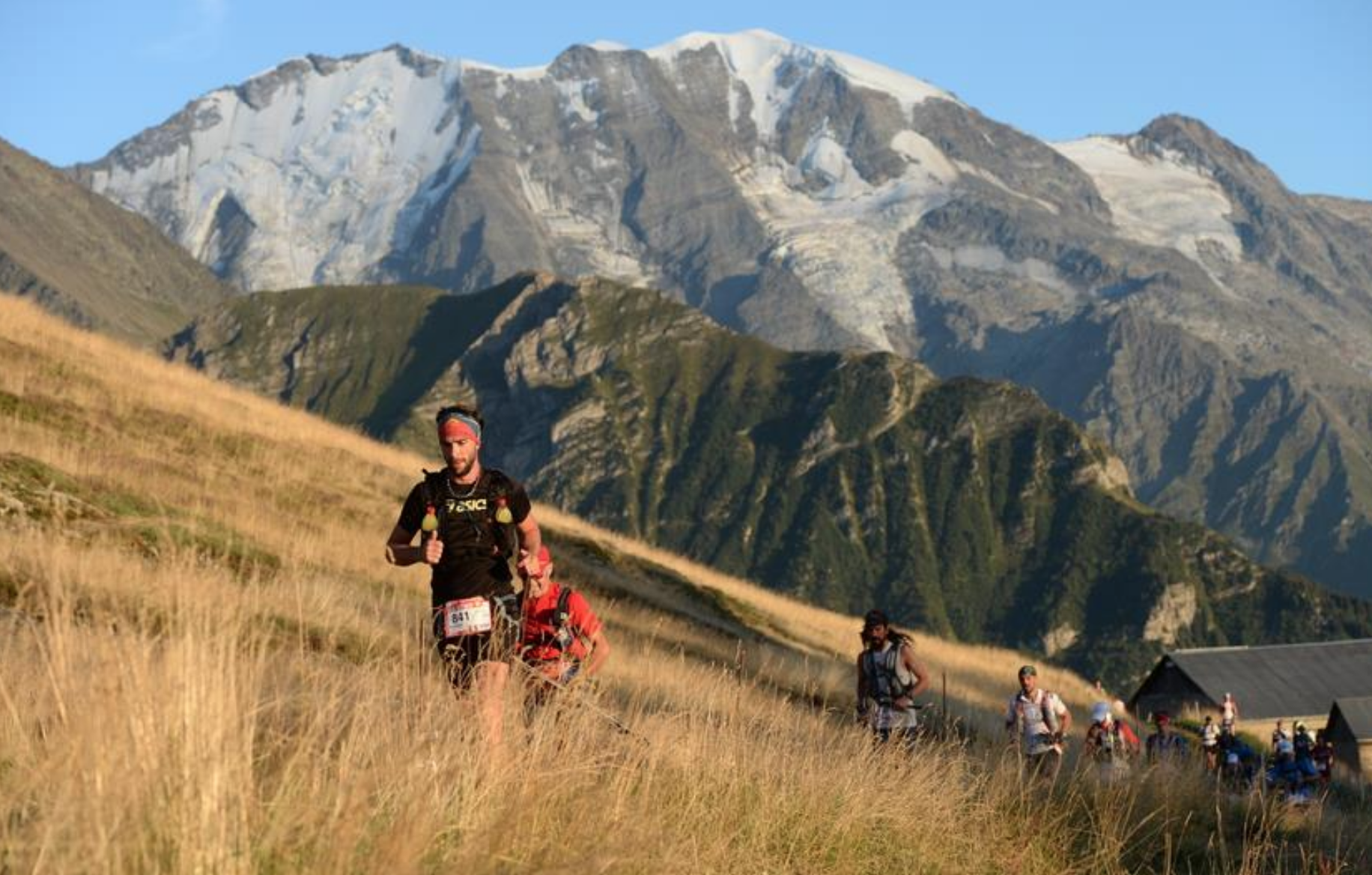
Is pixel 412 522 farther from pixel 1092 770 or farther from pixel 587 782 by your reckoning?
pixel 1092 770

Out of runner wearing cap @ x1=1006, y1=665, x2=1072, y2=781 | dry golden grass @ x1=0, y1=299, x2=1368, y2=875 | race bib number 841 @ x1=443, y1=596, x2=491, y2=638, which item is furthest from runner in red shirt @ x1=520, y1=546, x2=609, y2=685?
runner wearing cap @ x1=1006, y1=665, x2=1072, y2=781

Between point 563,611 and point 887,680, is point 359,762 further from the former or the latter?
point 887,680

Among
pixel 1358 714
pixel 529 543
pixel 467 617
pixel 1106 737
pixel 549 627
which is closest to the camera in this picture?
pixel 467 617

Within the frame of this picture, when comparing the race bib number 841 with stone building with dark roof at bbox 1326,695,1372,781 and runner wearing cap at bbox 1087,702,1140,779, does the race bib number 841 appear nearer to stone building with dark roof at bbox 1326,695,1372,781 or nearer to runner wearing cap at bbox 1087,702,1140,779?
runner wearing cap at bbox 1087,702,1140,779

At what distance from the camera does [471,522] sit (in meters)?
8.57

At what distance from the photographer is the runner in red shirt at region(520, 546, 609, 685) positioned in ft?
29.4

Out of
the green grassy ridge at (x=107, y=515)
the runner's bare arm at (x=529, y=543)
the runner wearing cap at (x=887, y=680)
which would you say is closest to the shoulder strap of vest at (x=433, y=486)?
the runner's bare arm at (x=529, y=543)

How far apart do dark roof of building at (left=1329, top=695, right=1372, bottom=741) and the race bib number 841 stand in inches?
2679

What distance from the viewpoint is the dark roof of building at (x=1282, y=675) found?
82.7m

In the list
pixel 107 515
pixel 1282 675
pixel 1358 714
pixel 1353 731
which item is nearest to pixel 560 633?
pixel 107 515

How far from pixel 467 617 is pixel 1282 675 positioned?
281 ft

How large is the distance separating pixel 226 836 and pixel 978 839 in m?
5.40

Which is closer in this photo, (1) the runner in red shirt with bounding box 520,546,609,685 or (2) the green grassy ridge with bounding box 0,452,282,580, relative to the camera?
(1) the runner in red shirt with bounding box 520,546,609,685

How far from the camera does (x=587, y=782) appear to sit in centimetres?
656
